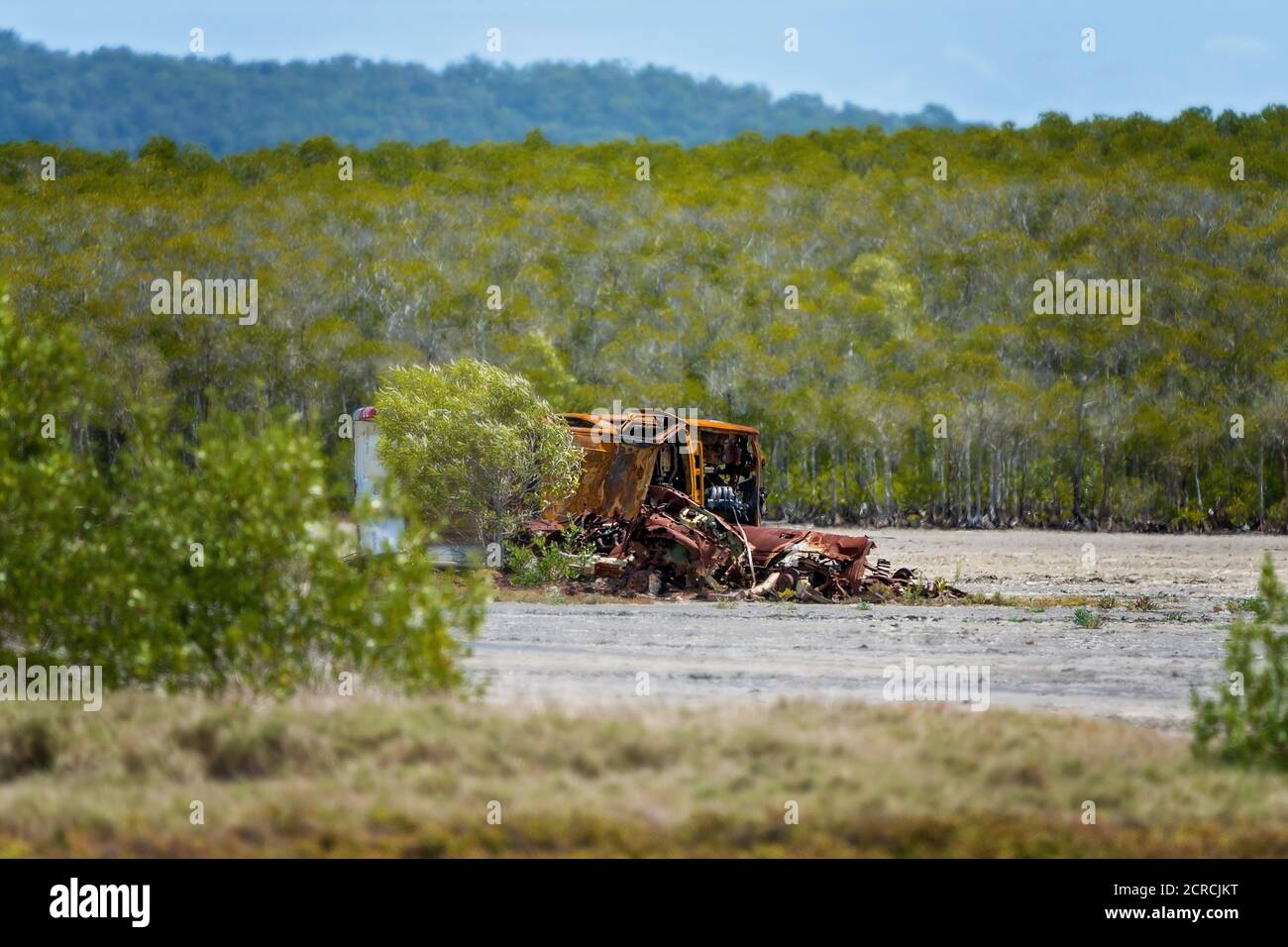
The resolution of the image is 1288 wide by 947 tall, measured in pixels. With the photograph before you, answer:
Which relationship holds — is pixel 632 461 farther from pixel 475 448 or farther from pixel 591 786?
pixel 591 786

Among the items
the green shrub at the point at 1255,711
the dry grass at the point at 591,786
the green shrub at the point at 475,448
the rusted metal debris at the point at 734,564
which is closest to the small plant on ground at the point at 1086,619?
the rusted metal debris at the point at 734,564

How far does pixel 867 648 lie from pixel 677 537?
6621mm

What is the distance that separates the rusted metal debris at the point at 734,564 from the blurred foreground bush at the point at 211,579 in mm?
12191

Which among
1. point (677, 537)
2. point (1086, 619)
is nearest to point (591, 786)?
point (1086, 619)

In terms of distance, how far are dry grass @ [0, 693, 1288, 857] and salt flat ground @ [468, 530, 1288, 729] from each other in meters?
1.40

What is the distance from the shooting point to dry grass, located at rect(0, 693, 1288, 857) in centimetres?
764

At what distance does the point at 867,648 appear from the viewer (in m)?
16.4

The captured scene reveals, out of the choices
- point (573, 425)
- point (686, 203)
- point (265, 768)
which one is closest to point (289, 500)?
point (265, 768)

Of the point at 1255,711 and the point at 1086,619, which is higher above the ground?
the point at 1255,711

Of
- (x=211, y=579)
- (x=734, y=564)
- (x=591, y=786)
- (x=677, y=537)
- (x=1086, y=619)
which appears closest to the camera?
(x=591, y=786)

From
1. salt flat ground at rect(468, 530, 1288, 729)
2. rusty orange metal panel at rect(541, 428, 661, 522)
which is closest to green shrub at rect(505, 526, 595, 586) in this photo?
rusty orange metal panel at rect(541, 428, 661, 522)

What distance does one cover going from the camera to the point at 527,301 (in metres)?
69.0

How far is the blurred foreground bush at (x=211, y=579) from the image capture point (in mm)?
10062

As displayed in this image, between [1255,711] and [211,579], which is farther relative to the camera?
[211,579]
